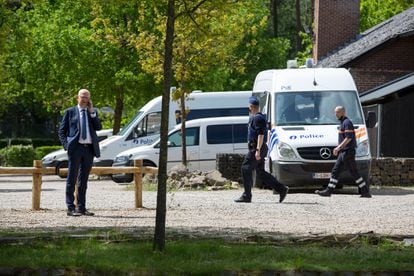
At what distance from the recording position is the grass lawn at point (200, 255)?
31.5 ft

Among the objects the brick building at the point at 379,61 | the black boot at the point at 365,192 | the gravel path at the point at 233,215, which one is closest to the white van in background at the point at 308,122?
the gravel path at the point at 233,215

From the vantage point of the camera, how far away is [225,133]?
100 feet

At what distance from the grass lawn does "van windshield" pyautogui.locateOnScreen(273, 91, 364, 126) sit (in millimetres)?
11916

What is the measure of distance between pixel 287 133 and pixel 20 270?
1389cm

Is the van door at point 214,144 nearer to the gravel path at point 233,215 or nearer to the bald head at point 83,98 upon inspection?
the gravel path at point 233,215

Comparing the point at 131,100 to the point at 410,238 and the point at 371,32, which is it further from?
the point at 410,238

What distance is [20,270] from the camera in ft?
31.3

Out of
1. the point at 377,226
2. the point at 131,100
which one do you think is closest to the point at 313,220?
the point at 377,226

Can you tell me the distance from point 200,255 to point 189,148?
20078 mm

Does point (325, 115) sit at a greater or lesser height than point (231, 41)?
lesser

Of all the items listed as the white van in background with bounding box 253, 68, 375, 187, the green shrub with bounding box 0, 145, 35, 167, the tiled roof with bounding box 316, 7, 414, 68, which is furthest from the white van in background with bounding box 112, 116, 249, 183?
the green shrub with bounding box 0, 145, 35, 167

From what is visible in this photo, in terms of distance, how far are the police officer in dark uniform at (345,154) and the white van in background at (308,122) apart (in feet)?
2.98

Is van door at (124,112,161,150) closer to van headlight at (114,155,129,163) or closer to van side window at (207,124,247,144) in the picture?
van side window at (207,124,247,144)

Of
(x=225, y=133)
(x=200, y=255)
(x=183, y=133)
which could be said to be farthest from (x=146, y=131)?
(x=200, y=255)
